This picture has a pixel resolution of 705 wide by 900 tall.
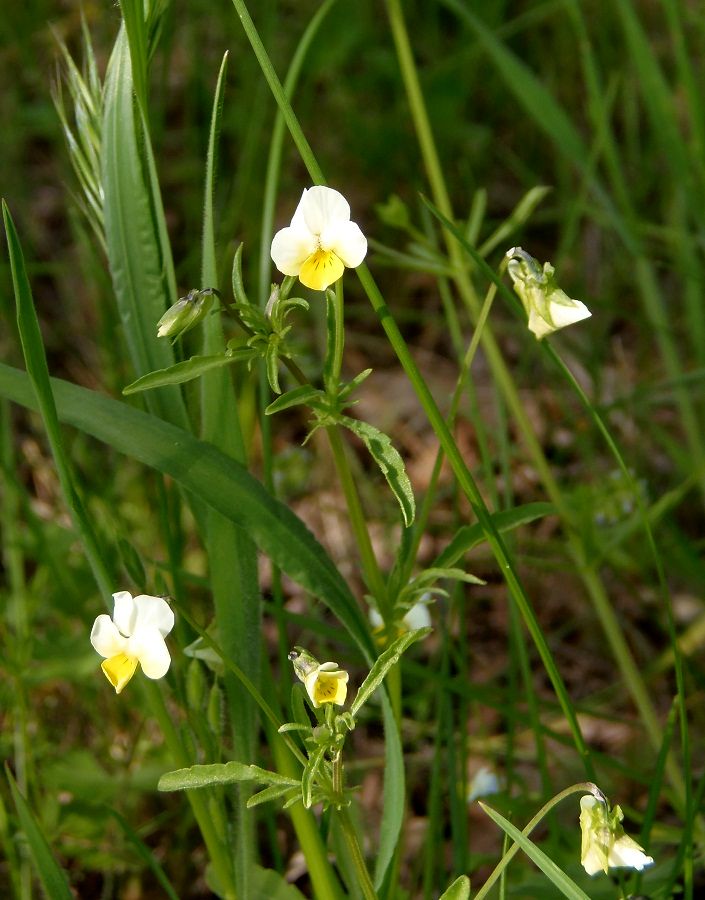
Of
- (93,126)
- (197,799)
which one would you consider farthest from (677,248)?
(197,799)

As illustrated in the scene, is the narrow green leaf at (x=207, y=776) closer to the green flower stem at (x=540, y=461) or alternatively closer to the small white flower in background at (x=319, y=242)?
the small white flower in background at (x=319, y=242)

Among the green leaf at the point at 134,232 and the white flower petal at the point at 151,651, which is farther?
the green leaf at the point at 134,232

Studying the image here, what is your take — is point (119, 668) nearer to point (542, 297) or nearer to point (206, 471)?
point (206, 471)

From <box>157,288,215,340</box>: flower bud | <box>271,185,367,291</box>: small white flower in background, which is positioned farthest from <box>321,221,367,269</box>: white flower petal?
<box>157,288,215,340</box>: flower bud

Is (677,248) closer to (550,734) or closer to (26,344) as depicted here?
(550,734)

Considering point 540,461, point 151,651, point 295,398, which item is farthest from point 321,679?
point 540,461

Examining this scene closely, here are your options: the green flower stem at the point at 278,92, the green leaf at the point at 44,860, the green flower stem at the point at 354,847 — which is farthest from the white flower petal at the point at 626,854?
the green flower stem at the point at 278,92

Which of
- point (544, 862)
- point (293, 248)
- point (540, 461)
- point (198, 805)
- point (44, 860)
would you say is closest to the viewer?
point (544, 862)
